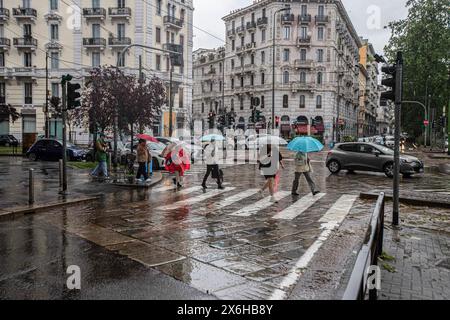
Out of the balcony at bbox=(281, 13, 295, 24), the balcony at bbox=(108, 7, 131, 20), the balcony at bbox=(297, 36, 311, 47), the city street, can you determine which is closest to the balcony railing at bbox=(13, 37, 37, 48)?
the balcony at bbox=(108, 7, 131, 20)

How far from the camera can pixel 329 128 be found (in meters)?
61.6

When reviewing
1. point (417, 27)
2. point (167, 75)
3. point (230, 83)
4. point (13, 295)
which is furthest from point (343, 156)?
point (230, 83)

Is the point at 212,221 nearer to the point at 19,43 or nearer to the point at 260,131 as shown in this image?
the point at 19,43

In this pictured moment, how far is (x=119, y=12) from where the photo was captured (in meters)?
46.8

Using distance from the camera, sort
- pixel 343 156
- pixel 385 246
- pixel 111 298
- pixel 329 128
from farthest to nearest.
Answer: pixel 329 128, pixel 343 156, pixel 385 246, pixel 111 298

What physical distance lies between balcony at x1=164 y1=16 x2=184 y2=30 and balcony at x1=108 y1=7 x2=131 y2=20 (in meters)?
4.20

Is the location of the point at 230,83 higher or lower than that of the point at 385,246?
higher

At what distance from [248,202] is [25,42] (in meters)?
44.1

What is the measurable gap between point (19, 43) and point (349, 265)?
163 ft

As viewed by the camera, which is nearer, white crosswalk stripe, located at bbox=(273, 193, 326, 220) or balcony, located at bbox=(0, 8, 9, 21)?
white crosswalk stripe, located at bbox=(273, 193, 326, 220)

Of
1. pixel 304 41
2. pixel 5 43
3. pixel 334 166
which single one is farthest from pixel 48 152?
pixel 304 41

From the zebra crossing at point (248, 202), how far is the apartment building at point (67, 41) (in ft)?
117

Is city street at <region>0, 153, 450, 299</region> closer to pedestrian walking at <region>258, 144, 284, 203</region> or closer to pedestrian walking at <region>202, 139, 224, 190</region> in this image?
pedestrian walking at <region>258, 144, 284, 203</region>

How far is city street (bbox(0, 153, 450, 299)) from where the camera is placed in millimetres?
5234
